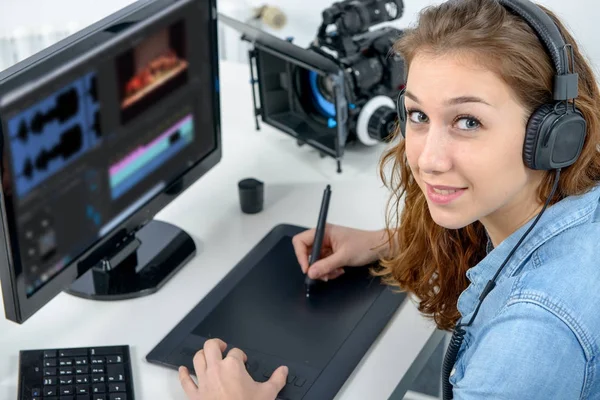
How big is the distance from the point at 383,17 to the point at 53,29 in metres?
1.22

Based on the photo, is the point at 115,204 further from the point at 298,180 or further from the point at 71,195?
the point at 298,180

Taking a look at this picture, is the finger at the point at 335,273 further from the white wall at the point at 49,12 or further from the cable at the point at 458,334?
the white wall at the point at 49,12

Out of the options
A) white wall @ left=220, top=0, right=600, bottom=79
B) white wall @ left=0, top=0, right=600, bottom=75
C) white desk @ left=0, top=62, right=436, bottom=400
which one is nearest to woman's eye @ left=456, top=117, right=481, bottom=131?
white desk @ left=0, top=62, right=436, bottom=400

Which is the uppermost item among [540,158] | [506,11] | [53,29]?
[506,11]

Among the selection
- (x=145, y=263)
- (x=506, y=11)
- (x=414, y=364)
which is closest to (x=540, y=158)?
(x=506, y=11)

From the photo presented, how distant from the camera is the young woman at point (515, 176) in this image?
1.05 metres

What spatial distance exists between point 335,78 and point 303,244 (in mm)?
353

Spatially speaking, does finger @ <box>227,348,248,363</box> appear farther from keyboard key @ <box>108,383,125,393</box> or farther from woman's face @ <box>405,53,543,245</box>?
woman's face @ <box>405,53,543,245</box>

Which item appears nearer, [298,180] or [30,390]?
[30,390]

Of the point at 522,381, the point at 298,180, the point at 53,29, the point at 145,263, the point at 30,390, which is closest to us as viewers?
the point at 522,381

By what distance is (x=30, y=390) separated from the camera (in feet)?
4.29

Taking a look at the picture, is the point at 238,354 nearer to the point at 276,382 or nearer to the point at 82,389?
the point at 276,382

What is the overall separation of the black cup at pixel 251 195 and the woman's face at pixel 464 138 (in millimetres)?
586

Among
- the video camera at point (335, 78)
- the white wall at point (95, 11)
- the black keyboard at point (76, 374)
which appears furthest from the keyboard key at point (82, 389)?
the white wall at point (95, 11)
